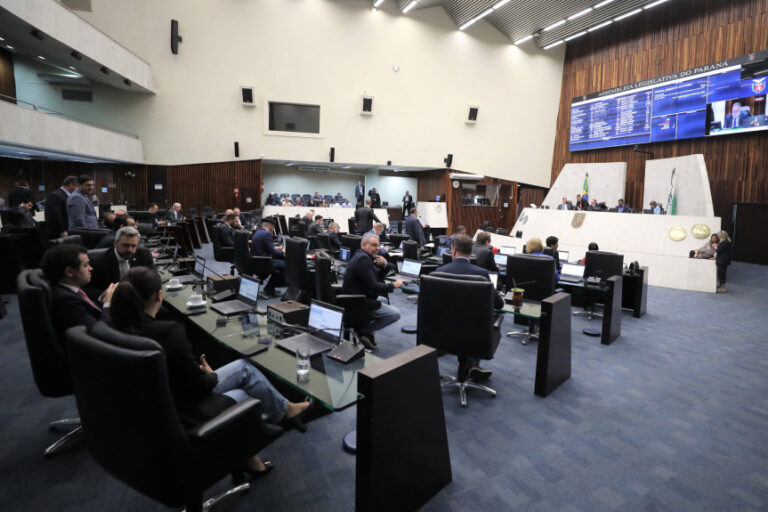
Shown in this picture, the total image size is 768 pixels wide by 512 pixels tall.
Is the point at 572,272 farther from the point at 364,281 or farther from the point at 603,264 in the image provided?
the point at 364,281

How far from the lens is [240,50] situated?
13930 mm

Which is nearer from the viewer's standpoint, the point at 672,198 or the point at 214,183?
the point at 672,198

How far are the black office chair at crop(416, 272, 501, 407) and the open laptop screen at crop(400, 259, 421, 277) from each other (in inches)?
67.5

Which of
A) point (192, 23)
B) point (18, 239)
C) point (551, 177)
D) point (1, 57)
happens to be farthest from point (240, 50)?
point (551, 177)

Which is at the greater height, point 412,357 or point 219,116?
point 219,116

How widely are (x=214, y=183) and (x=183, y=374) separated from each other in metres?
14.0

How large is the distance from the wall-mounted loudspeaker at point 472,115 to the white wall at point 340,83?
0.70 ft

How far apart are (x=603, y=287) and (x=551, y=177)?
1377 cm

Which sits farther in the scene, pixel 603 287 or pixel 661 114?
pixel 661 114

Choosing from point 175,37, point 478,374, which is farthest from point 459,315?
point 175,37

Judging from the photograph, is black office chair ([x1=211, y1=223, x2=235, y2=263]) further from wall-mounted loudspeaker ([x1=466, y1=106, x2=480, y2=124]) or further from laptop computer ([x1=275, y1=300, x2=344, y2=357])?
wall-mounted loudspeaker ([x1=466, y1=106, x2=480, y2=124])

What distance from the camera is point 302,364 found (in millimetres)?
2131

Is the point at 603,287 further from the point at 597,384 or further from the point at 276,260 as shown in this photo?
the point at 276,260

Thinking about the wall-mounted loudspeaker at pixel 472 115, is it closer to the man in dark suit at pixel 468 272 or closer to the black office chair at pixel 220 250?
the black office chair at pixel 220 250
